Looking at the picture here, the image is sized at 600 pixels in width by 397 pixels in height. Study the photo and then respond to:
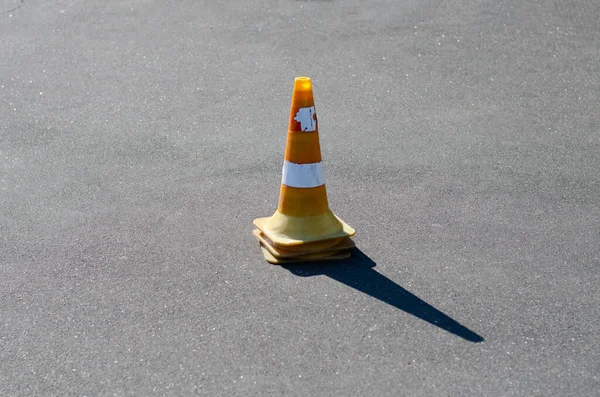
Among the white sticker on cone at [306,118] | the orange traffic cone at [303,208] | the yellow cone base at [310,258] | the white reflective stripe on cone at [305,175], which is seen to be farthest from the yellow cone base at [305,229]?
the white sticker on cone at [306,118]

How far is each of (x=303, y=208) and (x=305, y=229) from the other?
15 cm

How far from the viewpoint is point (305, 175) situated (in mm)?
5703

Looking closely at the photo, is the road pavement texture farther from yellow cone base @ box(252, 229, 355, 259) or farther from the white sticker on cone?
the white sticker on cone

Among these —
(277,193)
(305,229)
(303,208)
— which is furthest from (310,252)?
(277,193)

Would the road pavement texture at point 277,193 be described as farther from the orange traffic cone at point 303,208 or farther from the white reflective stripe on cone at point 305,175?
the white reflective stripe on cone at point 305,175

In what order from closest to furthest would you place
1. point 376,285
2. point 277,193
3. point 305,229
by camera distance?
1. point 376,285
2. point 305,229
3. point 277,193

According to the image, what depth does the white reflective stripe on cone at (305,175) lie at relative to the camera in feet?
18.7

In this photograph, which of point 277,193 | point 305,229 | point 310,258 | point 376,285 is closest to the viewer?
point 376,285

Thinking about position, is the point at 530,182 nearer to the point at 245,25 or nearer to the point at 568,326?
the point at 568,326

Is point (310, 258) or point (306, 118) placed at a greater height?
point (306, 118)

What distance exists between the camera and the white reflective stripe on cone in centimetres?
571

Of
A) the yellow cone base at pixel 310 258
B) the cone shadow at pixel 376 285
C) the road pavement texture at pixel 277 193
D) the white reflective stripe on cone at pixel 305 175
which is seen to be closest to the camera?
the road pavement texture at pixel 277 193

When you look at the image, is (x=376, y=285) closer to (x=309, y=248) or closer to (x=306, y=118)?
(x=309, y=248)

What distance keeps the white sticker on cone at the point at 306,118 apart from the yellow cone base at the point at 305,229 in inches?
23.5
